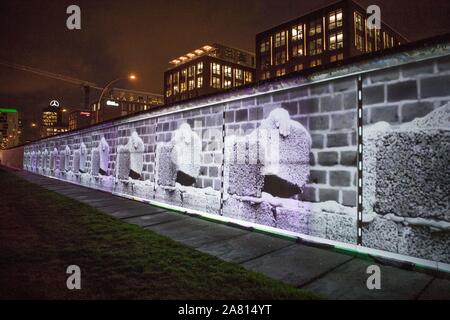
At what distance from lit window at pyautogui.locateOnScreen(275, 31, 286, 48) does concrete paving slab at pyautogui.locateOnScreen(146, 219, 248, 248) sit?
77.4 m

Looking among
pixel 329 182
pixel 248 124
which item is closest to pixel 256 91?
pixel 248 124

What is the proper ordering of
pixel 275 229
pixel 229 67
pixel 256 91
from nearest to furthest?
pixel 275 229
pixel 256 91
pixel 229 67

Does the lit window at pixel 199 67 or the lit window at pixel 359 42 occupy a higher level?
the lit window at pixel 199 67

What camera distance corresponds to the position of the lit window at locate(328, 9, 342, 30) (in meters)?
63.4

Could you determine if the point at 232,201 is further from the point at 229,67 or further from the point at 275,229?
the point at 229,67

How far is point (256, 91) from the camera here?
195 inches

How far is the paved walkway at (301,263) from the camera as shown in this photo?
8.42 feet

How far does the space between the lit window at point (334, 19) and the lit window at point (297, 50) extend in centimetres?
814

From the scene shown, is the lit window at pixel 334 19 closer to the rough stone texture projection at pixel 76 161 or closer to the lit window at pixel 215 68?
the lit window at pixel 215 68

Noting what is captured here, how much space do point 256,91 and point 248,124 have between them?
1.99 ft

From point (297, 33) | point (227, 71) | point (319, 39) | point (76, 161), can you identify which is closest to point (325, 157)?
point (76, 161)

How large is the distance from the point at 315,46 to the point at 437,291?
74357mm

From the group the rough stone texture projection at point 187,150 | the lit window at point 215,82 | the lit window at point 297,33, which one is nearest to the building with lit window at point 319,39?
the lit window at point 297,33
